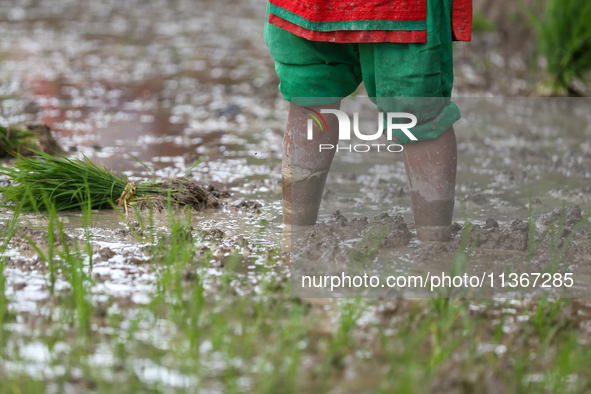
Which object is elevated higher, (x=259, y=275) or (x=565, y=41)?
(x=565, y=41)

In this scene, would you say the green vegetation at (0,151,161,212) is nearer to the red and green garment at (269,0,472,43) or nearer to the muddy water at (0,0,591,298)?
the muddy water at (0,0,591,298)

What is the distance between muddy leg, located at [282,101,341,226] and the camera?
218 cm

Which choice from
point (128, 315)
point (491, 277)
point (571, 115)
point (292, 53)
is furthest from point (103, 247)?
point (571, 115)

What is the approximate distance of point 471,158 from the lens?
3.51 metres

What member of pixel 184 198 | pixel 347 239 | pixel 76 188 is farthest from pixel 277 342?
pixel 76 188

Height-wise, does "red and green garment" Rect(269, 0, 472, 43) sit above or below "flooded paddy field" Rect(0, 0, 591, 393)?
above

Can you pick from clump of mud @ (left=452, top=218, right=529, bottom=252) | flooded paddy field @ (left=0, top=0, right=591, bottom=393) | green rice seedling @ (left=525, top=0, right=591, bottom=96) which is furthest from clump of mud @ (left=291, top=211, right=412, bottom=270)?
green rice seedling @ (left=525, top=0, right=591, bottom=96)

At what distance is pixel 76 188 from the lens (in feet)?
8.02

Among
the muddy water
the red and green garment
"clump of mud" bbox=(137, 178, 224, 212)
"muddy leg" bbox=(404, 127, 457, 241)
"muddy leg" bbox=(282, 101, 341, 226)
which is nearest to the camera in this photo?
the red and green garment

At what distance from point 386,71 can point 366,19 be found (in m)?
0.17

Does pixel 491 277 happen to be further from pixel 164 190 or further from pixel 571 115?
pixel 571 115

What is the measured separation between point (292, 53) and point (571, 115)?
3.26 metres

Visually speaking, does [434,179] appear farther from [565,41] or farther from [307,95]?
[565,41]

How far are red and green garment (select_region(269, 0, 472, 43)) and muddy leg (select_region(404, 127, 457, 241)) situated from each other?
13.7 inches
